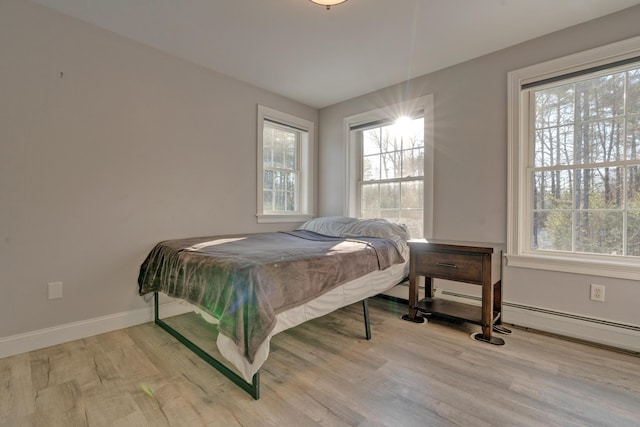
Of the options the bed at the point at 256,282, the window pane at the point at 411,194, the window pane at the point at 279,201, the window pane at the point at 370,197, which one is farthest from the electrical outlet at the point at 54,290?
the window pane at the point at 411,194

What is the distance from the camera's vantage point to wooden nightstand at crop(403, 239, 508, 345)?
219 cm

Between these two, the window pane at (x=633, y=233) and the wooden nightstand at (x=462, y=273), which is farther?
the wooden nightstand at (x=462, y=273)

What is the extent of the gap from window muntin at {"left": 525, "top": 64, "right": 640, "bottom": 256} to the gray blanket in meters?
1.34

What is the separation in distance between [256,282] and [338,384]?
0.75m

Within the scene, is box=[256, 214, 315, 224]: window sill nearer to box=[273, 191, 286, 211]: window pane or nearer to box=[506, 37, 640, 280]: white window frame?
box=[273, 191, 286, 211]: window pane

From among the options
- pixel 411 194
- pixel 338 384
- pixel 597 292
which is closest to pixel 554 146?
pixel 597 292

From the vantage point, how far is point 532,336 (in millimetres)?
2248

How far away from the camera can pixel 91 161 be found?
7.39 ft

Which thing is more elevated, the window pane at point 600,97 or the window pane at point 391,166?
the window pane at point 600,97

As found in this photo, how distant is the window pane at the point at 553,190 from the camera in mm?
2340

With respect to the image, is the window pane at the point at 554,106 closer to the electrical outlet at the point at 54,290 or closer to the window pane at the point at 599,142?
the window pane at the point at 599,142

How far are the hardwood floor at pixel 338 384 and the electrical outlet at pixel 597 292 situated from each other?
0.36m

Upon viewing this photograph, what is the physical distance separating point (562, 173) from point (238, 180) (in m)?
2.94

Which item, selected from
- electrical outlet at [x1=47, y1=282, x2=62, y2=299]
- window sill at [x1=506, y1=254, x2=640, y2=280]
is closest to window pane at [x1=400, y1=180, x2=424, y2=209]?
window sill at [x1=506, y1=254, x2=640, y2=280]
